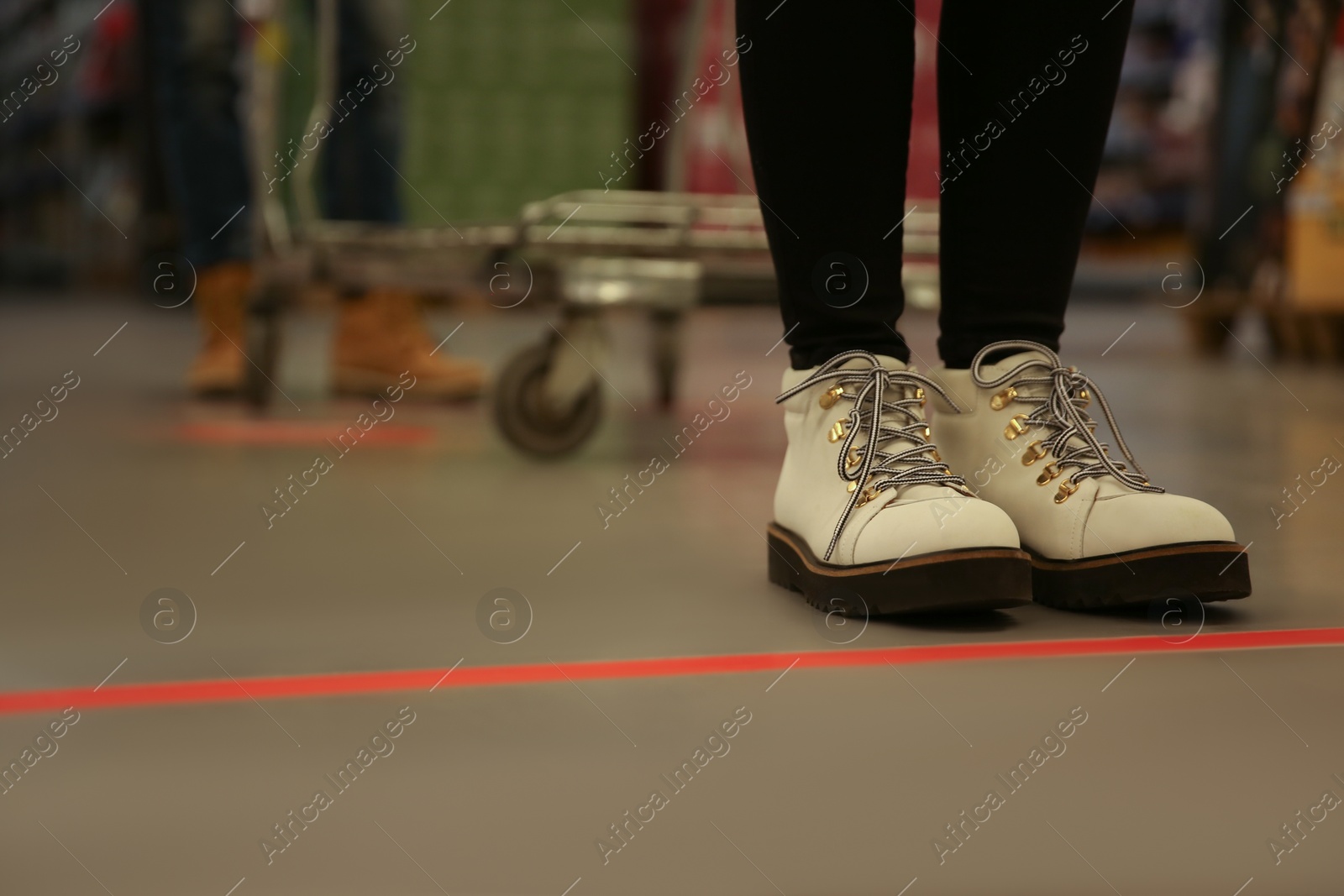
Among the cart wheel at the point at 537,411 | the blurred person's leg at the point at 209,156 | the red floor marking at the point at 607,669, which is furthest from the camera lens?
the blurred person's leg at the point at 209,156

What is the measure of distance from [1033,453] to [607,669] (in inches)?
15.5

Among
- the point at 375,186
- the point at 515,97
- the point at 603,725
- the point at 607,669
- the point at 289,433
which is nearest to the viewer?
the point at 603,725

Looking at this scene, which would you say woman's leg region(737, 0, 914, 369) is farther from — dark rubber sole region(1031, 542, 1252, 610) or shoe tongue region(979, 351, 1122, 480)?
dark rubber sole region(1031, 542, 1252, 610)

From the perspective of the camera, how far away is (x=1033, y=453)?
0.99 metres

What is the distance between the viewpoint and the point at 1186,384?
296cm

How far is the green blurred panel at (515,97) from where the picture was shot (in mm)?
2199

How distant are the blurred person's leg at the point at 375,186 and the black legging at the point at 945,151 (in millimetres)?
1334

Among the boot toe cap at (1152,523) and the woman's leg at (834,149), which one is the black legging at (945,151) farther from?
the boot toe cap at (1152,523)

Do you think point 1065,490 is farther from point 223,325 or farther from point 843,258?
point 223,325

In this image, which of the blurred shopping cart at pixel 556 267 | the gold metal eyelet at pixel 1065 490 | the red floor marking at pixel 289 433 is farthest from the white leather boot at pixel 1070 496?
the red floor marking at pixel 289 433

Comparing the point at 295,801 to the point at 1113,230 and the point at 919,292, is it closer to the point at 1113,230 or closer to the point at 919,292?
the point at 919,292

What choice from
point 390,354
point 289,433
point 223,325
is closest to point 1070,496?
point 289,433

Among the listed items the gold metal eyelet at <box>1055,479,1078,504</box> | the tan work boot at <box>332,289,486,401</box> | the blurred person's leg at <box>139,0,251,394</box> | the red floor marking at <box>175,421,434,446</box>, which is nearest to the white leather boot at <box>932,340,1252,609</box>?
the gold metal eyelet at <box>1055,479,1078,504</box>

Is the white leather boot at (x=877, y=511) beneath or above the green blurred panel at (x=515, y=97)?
beneath
